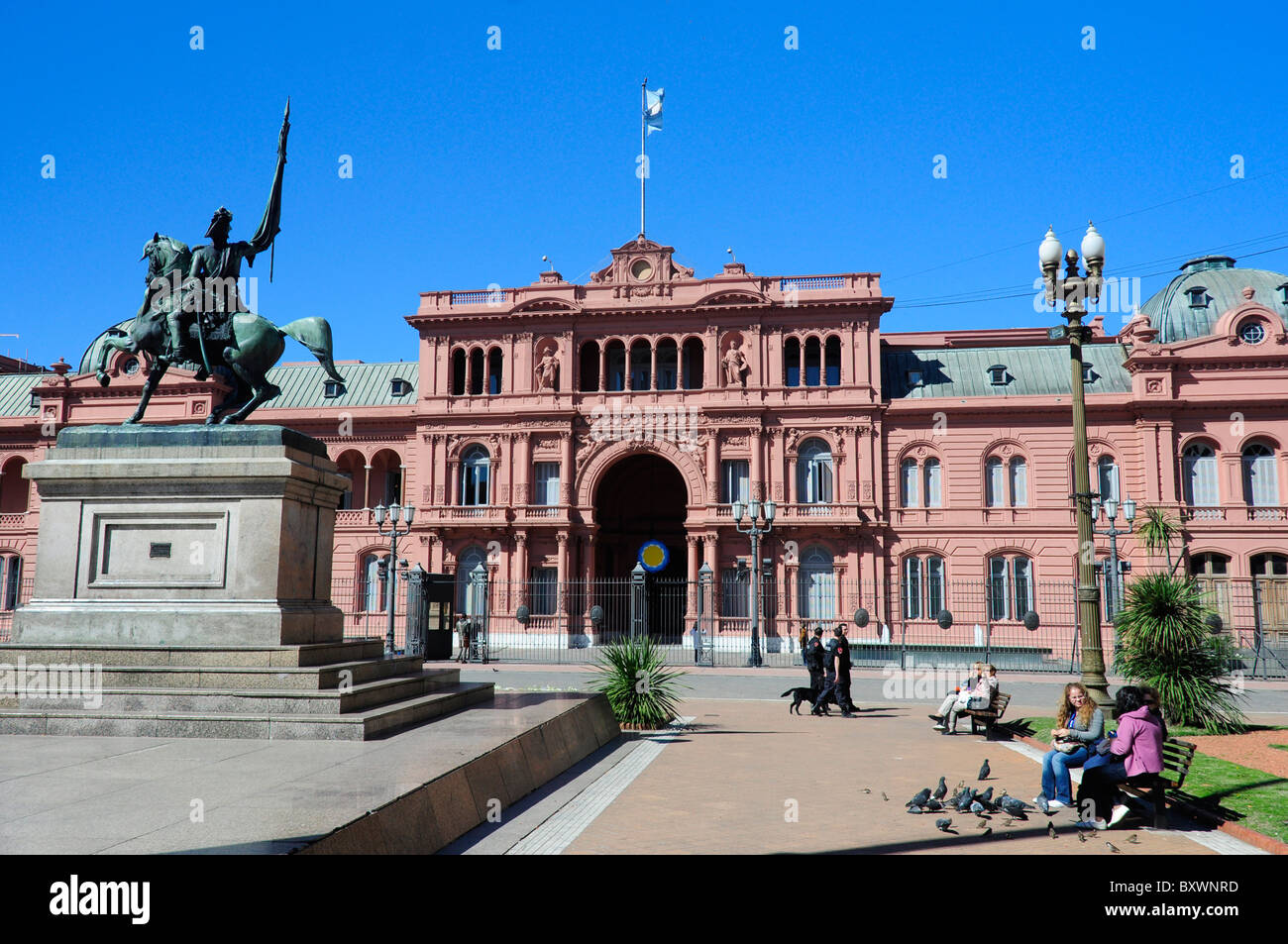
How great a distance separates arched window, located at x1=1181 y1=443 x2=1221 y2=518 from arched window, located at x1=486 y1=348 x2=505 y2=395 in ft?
98.8

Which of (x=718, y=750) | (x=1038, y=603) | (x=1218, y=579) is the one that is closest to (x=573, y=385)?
(x=1038, y=603)

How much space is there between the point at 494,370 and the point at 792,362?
13854 mm

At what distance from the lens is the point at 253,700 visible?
8.98 metres

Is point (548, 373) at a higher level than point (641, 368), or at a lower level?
lower

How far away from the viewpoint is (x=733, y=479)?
1639 inches

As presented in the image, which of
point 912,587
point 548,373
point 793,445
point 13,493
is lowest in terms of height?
point 912,587

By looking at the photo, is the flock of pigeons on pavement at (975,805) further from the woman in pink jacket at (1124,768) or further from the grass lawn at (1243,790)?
the grass lawn at (1243,790)

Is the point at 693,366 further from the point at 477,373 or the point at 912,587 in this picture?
the point at 912,587

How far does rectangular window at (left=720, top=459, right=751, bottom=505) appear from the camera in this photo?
136ft

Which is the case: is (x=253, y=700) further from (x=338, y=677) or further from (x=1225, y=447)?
(x=1225, y=447)

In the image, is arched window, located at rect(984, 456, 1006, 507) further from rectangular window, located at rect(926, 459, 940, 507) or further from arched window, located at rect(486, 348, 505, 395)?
arched window, located at rect(486, 348, 505, 395)

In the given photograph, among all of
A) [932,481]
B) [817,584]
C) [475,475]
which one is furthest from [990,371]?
[475,475]

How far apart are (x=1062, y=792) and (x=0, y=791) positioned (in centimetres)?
892

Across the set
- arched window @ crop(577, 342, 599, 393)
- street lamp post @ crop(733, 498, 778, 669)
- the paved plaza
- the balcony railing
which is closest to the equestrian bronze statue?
the paved plaza
